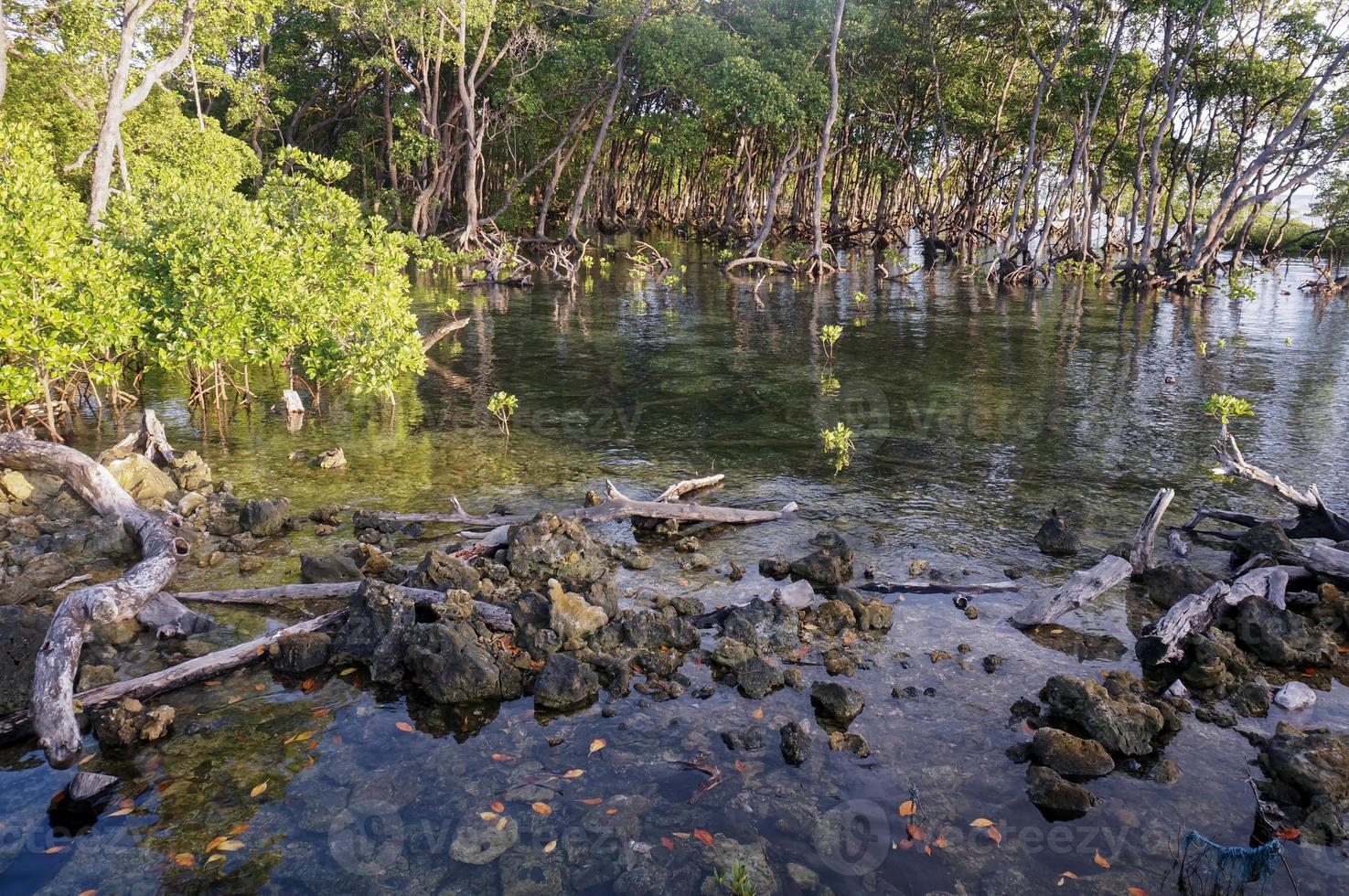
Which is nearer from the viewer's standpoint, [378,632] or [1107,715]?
[1107,715]

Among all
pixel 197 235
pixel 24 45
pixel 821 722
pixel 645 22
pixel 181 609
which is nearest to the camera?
pixel 821 722

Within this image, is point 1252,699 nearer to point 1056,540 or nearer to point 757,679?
point 1056,540

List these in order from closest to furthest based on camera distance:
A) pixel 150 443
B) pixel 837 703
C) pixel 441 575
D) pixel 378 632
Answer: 1. pixel 837 703
2. pixel 378 632
3. pixel 441 575
4. pixel 150 443

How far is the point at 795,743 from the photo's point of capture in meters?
7.39

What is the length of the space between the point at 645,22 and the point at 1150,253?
30567 mm

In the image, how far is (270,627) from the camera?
366 inches

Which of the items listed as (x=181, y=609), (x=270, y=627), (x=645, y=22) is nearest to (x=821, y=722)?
(x=270, y=627)

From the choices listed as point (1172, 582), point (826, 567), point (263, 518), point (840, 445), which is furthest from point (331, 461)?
point (1172, 582)

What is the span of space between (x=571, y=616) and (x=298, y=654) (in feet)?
8.90

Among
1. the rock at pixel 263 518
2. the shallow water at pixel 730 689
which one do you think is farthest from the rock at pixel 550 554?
the rock at pixel 263 518

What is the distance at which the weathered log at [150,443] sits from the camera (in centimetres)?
1397

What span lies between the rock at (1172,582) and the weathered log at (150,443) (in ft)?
46.8

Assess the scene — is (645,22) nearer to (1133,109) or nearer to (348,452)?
(1133,109)

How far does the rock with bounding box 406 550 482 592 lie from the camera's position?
9.81 metres
